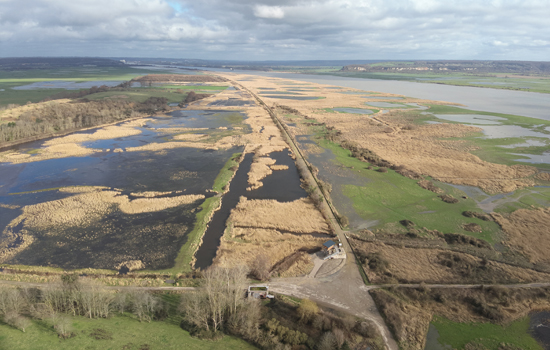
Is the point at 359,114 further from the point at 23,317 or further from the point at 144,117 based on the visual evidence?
the point at 23,317

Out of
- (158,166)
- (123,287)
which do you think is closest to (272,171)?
(158,166)

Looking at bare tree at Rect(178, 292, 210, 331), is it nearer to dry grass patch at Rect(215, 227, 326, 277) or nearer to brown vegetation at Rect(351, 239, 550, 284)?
dry grass patch at Rect(215, 227, 326, 277)

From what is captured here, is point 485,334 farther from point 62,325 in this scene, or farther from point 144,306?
point 62,325

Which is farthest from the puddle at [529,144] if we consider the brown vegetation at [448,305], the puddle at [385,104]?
the brown vegetation at [448,305]

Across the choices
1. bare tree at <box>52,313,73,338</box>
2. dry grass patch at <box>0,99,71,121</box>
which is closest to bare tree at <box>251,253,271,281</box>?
bare tree at <box>52,313,73,338</box>

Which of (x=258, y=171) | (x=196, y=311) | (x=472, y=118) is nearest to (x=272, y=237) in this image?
→ (x=196, y=311)

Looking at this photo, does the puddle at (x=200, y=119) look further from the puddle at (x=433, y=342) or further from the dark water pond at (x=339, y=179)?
the puddle at (x=433, y=342)
